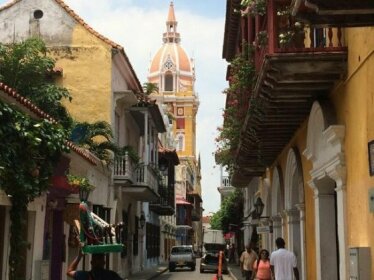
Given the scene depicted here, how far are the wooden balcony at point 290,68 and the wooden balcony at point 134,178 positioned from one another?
1187cm

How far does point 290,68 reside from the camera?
839cm

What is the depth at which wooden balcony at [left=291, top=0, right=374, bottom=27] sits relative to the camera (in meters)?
5.93

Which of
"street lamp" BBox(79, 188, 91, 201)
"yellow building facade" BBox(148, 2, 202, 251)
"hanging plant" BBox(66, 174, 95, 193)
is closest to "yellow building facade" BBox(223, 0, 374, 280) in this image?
"hanging plant" BBox(66, 174, 95, 193)

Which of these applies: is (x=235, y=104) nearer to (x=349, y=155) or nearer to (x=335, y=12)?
(x=349, y=155)

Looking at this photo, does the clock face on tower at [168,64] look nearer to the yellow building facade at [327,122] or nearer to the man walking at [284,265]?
the yellow building facade at [327,122]

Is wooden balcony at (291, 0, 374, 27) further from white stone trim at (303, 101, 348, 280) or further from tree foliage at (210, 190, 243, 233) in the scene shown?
tree foliage at (210, 190, 243, 233)

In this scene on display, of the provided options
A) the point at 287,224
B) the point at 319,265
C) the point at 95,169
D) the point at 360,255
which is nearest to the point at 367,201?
the point at 360,255

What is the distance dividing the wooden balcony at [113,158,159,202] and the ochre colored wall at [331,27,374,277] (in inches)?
610

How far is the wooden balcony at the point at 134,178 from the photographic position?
23656 mm

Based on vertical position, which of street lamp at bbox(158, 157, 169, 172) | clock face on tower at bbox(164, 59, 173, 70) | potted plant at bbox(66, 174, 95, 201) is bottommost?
potted plant at bbox(66, 174, 95, 201)

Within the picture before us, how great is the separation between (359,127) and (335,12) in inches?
83.1

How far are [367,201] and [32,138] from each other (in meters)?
5.41

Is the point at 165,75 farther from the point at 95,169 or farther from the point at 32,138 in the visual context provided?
the point at 32,138

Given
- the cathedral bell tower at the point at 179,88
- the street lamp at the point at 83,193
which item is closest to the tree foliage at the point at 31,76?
the street lamp at the point at 83,193
